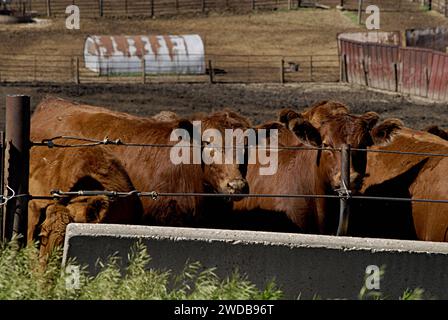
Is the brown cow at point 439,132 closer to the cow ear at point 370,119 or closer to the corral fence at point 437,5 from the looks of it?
the cow ear at point 370,119

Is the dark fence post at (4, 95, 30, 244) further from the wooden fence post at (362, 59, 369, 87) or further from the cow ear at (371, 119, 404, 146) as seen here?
→ the wooden fence post at (362, 59, 369, 87)

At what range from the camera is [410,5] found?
50625 mm

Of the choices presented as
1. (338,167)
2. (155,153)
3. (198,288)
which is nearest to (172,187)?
(155,153)

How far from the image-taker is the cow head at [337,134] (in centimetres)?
796

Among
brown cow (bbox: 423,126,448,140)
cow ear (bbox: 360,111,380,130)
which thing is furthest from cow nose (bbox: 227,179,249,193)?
A: brown cow (bbox: 423,126,448,140)

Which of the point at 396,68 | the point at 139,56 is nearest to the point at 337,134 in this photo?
the point at 396,68

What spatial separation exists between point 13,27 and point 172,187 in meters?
35.3

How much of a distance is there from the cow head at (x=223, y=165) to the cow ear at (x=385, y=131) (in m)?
1.06

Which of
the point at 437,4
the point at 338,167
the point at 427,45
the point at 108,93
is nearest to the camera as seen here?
the point at 338,167

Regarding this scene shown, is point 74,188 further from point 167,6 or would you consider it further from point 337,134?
point 167,6

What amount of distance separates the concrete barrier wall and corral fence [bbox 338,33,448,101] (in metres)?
20.3

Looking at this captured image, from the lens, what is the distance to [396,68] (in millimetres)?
28281

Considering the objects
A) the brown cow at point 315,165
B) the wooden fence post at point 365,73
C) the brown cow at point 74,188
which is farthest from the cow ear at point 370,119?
A: the wooden fence post at point 365,73
